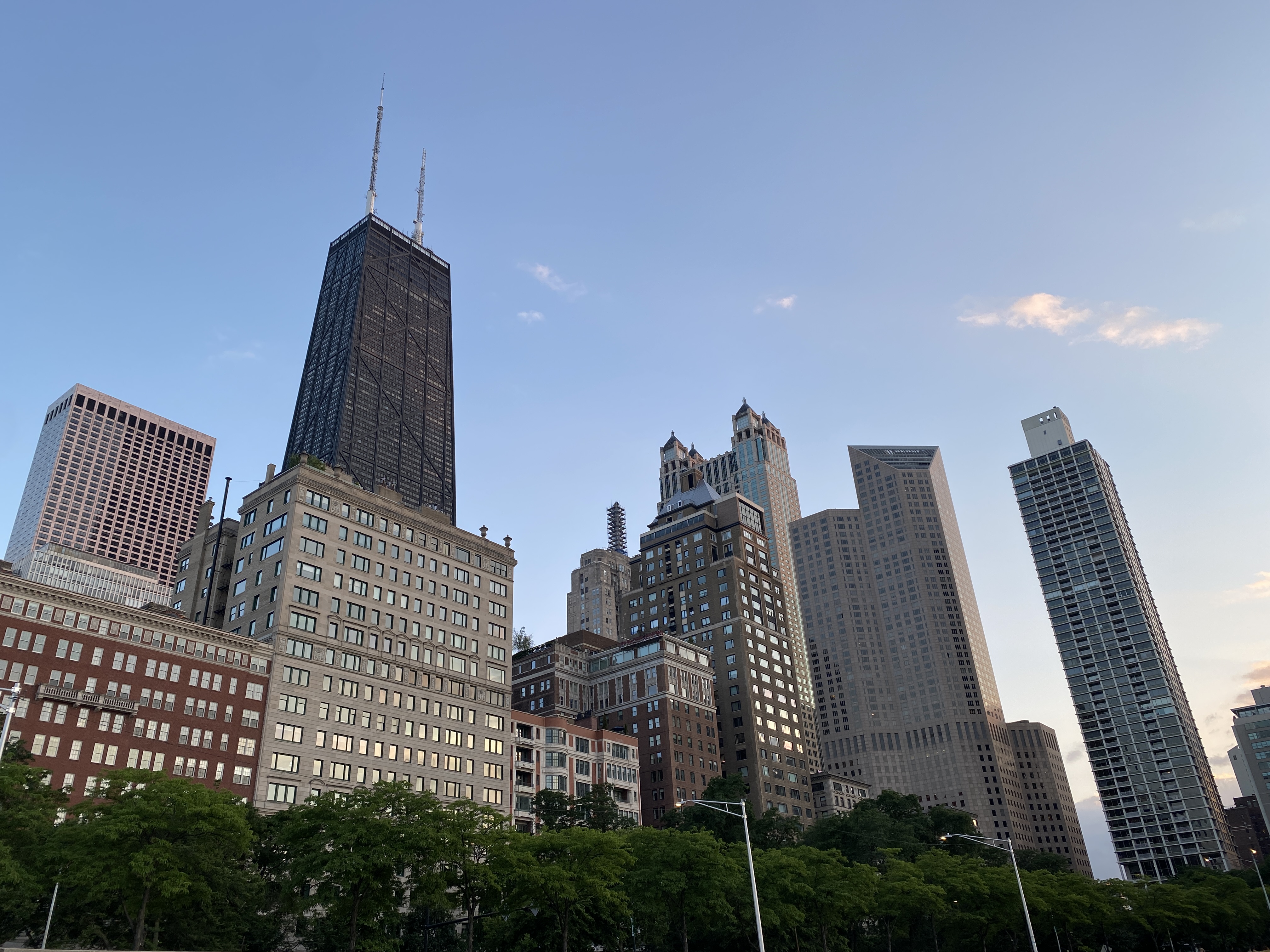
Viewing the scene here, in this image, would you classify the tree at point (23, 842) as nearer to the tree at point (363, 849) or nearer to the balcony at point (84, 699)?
the tree at point (363, 849)

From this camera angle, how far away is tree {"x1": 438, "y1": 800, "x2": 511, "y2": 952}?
6125 centimetres

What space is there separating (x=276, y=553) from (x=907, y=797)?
106 metres

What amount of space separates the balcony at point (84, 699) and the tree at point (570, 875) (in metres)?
47.5

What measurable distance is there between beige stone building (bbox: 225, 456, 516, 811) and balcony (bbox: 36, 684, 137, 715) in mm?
14274

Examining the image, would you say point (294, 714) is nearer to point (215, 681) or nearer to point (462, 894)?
point (215, 681)

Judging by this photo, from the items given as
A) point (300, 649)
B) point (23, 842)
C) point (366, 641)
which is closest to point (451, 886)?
point (23, 842)

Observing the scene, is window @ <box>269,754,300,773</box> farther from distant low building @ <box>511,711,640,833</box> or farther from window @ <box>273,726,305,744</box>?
distant low building @ <box>511,711,640,833</box>

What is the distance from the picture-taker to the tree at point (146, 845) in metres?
53.8

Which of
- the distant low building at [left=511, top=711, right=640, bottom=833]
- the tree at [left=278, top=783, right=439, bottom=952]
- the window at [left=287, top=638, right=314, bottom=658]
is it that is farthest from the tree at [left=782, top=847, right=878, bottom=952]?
the window at [left=287, top=638, right=314, bottom=658]

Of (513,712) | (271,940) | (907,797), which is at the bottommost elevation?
(271,940)

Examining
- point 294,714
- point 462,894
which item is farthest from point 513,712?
point 462,894

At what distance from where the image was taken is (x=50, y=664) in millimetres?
90375

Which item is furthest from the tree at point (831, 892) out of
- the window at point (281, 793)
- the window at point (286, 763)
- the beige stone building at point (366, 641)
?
the window at point (286, 763)

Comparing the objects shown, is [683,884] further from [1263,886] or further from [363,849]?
[1263,886]
